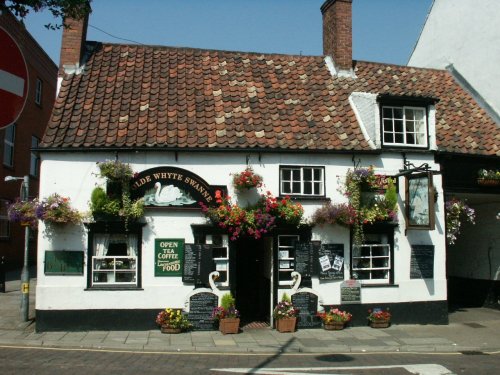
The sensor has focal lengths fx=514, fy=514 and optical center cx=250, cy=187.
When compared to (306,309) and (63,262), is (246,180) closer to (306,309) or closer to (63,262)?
(306,309)

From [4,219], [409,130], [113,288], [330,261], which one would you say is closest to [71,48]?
[113,288]

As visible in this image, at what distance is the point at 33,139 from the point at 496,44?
2139cm

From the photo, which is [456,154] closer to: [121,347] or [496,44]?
[496,44]

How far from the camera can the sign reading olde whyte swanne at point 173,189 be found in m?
12.2

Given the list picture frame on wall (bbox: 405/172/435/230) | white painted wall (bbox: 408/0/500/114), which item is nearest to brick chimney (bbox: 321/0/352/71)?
white painted wall (bbox: 408/0/500/114)

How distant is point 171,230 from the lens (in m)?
12.3

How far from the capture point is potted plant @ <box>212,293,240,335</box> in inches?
464

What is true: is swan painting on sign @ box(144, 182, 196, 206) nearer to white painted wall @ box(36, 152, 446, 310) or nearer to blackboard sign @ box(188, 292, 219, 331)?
white painted wall @ box(36, 152, 446, 310)

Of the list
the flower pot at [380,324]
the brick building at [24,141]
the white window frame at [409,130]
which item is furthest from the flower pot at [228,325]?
the brick building at [24,141]

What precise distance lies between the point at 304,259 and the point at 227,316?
237cm

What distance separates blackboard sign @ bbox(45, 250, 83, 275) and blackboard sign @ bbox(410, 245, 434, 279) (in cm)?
826

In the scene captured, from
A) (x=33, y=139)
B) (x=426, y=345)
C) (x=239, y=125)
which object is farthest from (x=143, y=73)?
(x=33, y=139)

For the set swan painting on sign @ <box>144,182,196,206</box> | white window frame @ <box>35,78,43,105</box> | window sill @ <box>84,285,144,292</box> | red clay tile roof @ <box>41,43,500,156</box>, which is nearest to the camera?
window sill @ <box>84,285,144,292</box>

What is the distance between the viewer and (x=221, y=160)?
12625 mm
